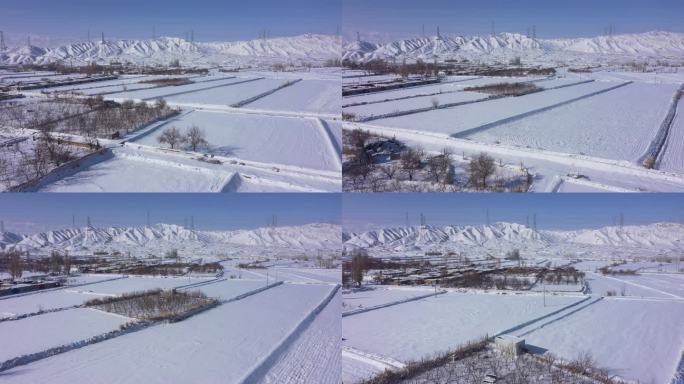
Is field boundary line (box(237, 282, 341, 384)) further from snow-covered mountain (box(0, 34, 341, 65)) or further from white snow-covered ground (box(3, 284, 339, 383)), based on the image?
snow-covered mountain (box(0, 34, 341, 65))

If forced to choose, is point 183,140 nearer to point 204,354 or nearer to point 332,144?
point 332,144

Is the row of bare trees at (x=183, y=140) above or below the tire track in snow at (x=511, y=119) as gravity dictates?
below

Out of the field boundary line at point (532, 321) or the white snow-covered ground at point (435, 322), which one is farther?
the field boundary line at point (532, 321)

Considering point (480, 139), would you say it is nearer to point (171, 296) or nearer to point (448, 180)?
point (448, 180)

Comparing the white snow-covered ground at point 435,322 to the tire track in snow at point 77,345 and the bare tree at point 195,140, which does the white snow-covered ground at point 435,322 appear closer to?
the tire track in snow at point 77,345

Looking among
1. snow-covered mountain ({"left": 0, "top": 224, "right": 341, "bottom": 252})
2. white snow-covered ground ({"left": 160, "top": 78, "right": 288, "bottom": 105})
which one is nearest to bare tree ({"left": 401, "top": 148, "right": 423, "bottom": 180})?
white snow-covered ground ({"left": 160, "top": 78, "right": 288, "bottom": 105})

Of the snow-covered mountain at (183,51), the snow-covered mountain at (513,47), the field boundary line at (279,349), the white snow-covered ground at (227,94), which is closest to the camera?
the field boundary line at (279,349)

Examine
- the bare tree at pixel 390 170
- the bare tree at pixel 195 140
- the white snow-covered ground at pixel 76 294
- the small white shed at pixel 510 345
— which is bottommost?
the white snow-covered ground at pixel 76 294

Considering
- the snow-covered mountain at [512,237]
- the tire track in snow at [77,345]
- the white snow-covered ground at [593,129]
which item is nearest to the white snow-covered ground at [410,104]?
the white snow-covered ground at [593,129]
